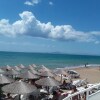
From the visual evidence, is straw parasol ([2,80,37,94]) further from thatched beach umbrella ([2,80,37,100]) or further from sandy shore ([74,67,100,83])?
sandy shore ([74,67,100,83])

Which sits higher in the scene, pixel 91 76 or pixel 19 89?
pixel 19 89

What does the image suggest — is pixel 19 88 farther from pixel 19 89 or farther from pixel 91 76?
pixel 91 76

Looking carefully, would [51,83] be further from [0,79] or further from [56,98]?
[0,79]

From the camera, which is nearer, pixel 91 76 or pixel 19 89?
pixel 19 89

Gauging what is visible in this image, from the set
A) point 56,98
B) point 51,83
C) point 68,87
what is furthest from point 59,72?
point 56,98

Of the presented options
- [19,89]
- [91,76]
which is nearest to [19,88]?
[19,89]

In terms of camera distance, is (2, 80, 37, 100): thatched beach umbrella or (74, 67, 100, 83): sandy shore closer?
(2, 80, 37, 100): thatched beach umbrella

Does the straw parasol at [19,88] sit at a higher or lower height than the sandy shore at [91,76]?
higher

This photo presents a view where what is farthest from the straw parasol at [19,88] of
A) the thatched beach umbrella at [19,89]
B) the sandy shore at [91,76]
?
the sandy shore at [91,76]

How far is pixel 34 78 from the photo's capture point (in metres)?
19.2

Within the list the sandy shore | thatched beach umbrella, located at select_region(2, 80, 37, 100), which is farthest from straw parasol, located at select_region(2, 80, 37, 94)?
the sandy shore

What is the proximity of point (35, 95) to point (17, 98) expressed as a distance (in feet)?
4.51

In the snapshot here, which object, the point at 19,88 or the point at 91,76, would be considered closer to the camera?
the point at 19,88

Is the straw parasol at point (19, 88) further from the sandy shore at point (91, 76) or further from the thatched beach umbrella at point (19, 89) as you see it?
the sandy shore at point (91, 76)
